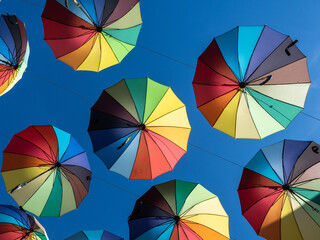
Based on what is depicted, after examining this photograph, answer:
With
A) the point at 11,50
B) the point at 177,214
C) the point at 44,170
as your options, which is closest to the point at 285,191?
the point at 177,214

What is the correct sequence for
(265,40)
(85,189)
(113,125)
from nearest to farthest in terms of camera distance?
1. (265,40)
2. (113,125)
3. (85,189)

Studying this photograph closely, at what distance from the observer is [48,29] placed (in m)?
9.49

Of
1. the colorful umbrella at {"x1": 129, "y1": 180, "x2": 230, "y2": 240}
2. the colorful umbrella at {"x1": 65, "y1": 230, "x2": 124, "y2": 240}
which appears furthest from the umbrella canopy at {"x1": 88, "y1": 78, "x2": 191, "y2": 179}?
the colorful umbrella at {"x1": 65, "y1": 230, "x2": 124, "y2": 240}

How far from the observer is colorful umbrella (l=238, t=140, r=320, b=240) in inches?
346

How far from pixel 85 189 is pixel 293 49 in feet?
24.9

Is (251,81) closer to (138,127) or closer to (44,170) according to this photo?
(138,127)

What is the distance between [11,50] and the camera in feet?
30.3

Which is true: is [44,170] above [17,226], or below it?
above

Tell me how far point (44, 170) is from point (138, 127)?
328 centimetres

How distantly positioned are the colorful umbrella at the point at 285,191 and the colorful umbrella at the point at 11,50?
7338mm

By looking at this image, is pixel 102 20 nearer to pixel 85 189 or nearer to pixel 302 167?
pixel 85 189

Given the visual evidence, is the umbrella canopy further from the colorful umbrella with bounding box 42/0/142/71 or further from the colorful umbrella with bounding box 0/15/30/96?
the colorful umbrella with bounding box 0/15/30/96

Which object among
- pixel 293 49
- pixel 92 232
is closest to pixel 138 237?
pixel 92 232

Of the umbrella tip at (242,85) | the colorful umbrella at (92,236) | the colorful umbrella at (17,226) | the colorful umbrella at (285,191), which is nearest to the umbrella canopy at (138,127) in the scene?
the umbrella tip at (242,85)
